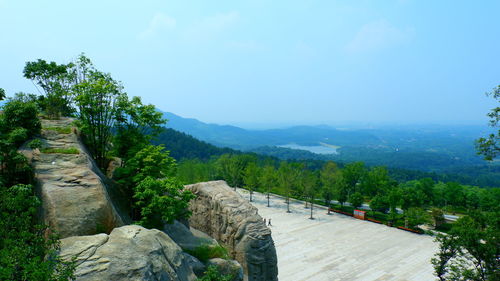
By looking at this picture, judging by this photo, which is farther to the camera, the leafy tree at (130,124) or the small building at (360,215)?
the small building at (360,215)

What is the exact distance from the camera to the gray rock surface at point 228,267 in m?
11.5

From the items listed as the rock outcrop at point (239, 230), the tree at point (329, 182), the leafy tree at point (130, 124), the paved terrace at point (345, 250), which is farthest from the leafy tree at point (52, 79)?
the tree at point (329, 182)

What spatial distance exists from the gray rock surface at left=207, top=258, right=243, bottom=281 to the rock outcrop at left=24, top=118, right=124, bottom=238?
427 cm

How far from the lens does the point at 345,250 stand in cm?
2167

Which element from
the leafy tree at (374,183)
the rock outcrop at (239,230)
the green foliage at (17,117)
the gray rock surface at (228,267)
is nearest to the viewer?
the gray rock surface at (228,267)

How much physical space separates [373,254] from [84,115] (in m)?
22.2

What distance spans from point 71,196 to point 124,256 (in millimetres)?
3588

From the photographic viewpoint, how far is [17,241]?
21.8 ft

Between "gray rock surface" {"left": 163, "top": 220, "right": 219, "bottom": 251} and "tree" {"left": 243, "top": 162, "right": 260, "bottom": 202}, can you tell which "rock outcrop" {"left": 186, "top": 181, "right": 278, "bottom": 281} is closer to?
"gray rock surface" {"left": 163, "top": 220, "right": 219, "bottom": 251}

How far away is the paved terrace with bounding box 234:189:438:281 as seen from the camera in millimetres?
18141

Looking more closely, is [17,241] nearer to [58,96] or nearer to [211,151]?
[58,96]

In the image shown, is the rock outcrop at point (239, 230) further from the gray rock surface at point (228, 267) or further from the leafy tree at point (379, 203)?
the leafy tree at point (379, 203)

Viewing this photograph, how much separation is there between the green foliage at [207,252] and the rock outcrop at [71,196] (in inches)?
141

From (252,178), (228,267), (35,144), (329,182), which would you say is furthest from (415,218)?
(35,144)
